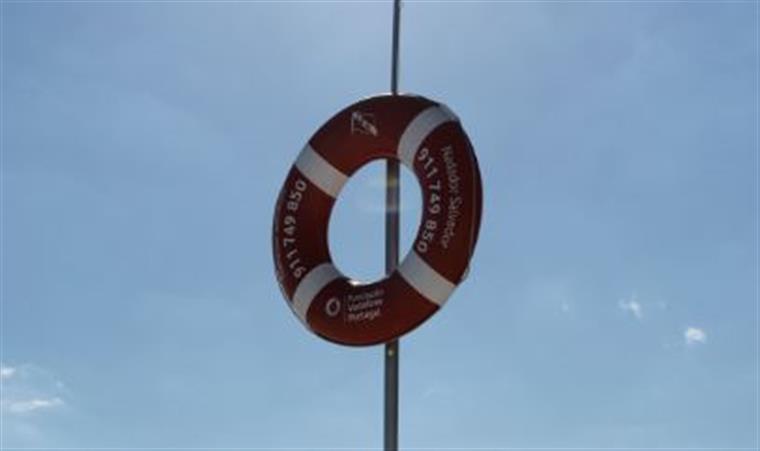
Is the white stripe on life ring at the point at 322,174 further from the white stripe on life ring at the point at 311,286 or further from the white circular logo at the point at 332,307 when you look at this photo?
the white circular logo at the point at 332,307

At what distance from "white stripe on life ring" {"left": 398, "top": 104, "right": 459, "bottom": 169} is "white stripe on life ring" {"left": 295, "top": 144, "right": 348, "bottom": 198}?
51 cm

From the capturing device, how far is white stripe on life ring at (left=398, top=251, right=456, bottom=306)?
6148 millimetres

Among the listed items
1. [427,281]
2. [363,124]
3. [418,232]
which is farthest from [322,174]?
[427,281]

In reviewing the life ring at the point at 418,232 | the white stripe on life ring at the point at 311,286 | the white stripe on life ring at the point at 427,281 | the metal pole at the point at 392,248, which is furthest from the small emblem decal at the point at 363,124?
the white stripe on life ring at the point at 427,281

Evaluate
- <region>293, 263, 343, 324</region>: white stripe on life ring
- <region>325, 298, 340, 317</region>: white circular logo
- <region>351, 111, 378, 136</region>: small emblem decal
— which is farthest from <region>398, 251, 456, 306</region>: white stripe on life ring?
<region>351, 111, 378, 136</region>: small emblem decal

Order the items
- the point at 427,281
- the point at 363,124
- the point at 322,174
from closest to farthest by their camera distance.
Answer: the point at 427,281 < the point at 363,124 < the point at 322,174

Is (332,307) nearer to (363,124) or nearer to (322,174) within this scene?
(322,174)

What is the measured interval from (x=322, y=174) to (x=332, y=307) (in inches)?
36.2

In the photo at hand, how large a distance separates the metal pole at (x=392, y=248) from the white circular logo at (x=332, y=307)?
0.33 metres

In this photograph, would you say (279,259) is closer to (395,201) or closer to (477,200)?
(395,201)

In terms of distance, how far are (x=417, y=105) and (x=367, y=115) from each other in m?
0.34

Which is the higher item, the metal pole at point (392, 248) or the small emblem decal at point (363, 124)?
the small emblem decal at point (363, 124)

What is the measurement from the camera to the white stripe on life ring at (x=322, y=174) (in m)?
6.99

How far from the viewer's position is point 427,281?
618 centimetres
